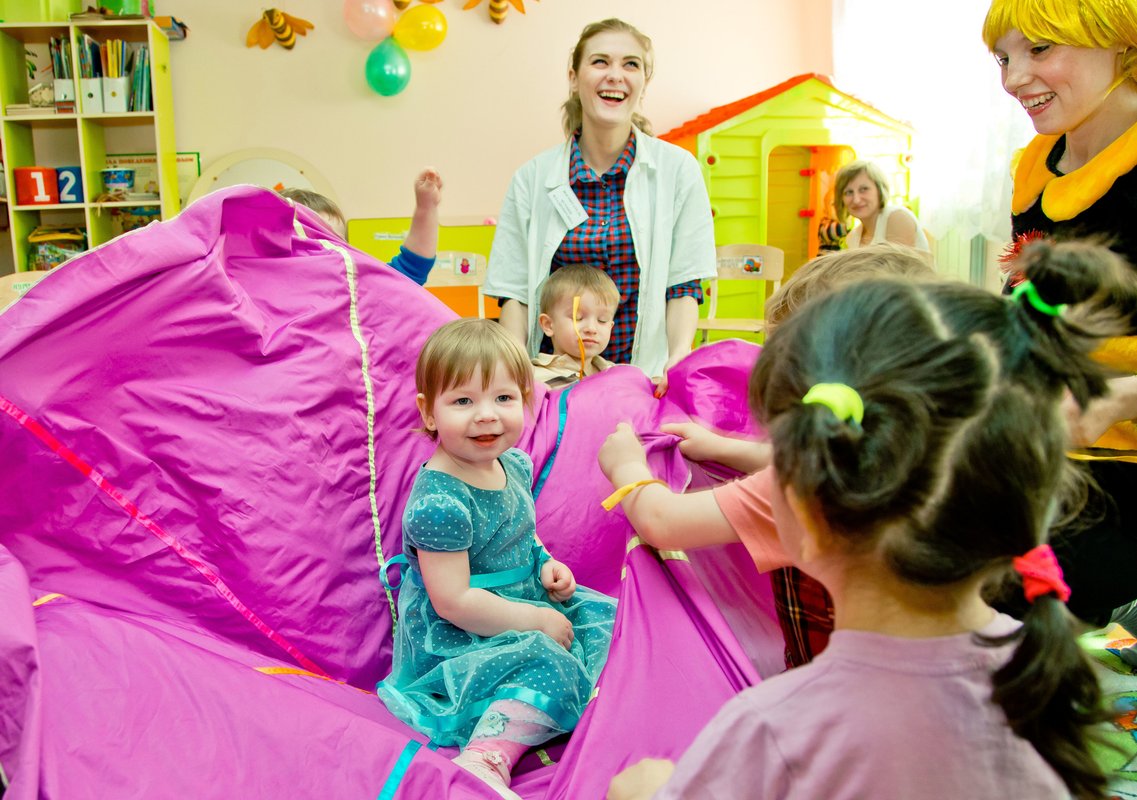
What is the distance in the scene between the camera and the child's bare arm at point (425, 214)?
1904 mm

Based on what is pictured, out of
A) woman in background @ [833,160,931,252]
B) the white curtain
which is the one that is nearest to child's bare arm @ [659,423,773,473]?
the white curtain

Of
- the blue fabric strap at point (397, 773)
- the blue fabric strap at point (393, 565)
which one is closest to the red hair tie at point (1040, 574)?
the blue fabric strap at point (397, 773)

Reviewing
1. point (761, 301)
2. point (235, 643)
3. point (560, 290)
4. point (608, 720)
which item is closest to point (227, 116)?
point (761, 301)

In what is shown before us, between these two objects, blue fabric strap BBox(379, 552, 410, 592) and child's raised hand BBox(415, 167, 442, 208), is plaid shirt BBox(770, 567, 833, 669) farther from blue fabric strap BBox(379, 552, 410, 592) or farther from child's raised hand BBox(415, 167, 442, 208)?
child's raised hand BBox(415, 167, 442, 208)

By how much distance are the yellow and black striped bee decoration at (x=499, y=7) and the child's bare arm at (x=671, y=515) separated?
12.9 ft

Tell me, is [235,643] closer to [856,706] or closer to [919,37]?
[856,706]

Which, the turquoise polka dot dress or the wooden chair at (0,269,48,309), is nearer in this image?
the turquoise polka dot dress

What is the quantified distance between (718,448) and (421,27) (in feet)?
12.1

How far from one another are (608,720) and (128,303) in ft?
2.60

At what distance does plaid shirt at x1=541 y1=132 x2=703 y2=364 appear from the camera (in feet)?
7.07

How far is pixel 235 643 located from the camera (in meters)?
1.13

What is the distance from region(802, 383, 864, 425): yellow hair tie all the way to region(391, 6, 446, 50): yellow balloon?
14.0ft

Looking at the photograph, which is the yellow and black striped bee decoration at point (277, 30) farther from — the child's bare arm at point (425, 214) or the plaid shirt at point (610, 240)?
the child's bare arm at point (425, 214)

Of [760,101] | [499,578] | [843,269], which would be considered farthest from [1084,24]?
[760,101]
